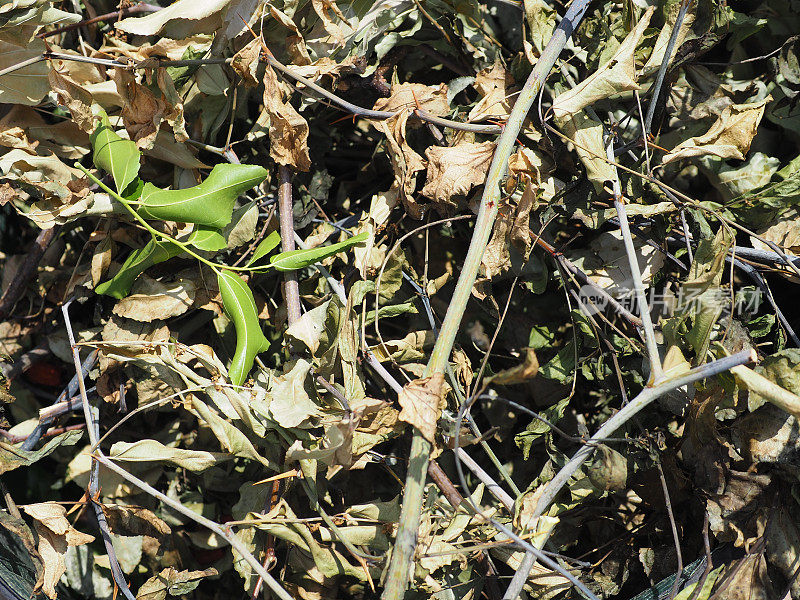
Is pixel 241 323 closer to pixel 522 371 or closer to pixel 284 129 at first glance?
pixel 284 129

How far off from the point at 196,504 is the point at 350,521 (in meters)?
0.34

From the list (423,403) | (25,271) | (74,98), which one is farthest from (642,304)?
(25,271)

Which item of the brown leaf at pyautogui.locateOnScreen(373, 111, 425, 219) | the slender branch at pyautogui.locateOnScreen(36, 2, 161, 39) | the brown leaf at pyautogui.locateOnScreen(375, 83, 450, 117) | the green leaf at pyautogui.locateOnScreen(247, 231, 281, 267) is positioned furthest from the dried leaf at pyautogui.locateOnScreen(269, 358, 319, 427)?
the slender branch at pyautogui.locateOnScreen(36, 2, 161, 39)

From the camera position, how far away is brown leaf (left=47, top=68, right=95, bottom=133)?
872mm

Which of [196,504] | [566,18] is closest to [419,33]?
[566,18]

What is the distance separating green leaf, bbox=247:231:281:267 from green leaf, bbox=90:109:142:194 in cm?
18

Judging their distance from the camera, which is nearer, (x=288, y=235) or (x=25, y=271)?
(x=288, y=235)

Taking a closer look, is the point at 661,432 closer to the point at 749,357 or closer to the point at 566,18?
the point at 749,357

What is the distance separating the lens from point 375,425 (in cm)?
82

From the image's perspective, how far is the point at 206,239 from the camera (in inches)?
33.3

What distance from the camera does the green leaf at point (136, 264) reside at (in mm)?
855

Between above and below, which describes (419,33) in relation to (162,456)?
above

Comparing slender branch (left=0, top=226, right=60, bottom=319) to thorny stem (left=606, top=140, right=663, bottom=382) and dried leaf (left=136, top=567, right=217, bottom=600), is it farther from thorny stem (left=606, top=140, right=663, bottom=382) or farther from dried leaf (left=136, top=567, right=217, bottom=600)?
thorny stem (left=606, top=140, right=663, bottom=382)

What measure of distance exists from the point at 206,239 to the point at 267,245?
0.09m
